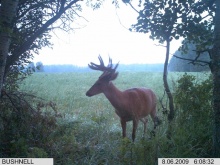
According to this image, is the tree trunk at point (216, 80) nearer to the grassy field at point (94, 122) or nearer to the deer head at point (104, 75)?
the grassy field at point (94, 122)

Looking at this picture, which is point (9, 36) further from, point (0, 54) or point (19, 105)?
point (19, 105)

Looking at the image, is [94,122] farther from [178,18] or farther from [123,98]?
[178,18]

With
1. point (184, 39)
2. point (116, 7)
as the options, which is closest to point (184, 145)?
point (184, 39)

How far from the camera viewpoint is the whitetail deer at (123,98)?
223 inches

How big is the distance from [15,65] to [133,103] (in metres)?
2.51

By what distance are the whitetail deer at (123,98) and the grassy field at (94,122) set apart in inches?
11.7

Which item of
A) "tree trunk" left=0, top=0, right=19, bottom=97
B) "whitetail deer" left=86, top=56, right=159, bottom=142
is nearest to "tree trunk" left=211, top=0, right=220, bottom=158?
"whitetail deer" left=86, top=56, right=159, bottom=142

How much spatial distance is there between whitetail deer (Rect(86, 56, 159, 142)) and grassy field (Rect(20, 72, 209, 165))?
297 millimetres

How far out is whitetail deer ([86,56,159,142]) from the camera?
5.65 meters

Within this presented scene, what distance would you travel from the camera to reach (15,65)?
5.75 m

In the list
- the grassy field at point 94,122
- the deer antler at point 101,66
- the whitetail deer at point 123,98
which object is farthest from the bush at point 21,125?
the deer antler at point 101,66

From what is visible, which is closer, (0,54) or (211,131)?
(0,54)
